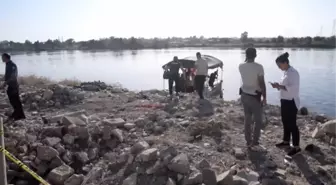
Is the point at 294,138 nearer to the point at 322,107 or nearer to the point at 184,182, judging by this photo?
the point at 184,182

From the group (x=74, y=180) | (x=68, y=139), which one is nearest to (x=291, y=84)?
(x=74, y=180)

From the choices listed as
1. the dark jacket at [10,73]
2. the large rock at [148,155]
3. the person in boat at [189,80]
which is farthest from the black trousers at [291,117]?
the person in boat at [189,80]

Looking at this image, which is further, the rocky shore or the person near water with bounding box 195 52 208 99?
the person near water with bounding box 195 52 208 99

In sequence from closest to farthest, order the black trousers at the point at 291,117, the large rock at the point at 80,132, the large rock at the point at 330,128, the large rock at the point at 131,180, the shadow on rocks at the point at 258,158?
the large rock at the point at 131,180, the shadow on rocks at the point at 258,158, the black trousers at the point at 291,117, the large rock at the point at 330,128, the large rock at the point at 80,132

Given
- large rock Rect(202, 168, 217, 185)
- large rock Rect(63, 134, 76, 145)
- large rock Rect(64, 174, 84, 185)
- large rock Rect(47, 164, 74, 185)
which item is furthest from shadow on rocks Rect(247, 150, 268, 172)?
large rock Rect(63, 134, 76, 145)

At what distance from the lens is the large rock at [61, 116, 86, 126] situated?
587 cm

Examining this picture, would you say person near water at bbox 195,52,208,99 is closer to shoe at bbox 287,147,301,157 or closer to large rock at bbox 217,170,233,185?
shoe at bbox 287,147,301,157

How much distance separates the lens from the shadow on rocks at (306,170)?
4027 mm

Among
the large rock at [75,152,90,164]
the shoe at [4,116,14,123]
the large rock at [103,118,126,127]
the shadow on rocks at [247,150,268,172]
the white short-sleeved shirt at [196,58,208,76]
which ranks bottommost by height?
the large rock at [75,152,90,164]

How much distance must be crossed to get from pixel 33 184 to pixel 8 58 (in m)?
3.28

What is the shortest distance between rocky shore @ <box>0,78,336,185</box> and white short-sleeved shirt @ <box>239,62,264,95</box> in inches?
Result: 39.3

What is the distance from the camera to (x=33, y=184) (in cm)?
486

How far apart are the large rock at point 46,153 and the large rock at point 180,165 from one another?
7.18ft

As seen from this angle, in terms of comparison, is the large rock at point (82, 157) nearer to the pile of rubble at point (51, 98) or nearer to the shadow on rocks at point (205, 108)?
the shadow on rocks at point (205, 108)
